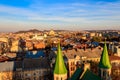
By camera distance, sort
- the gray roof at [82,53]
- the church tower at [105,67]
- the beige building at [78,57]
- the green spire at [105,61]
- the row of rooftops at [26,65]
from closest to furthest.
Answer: the church tower at [105,67] → the green spire at [105,61] → the row of rooftops at [26,65] → the beige building at [78,57] → the gray roof at [82,53]

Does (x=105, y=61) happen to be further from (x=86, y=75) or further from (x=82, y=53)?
(x=82, y=53)

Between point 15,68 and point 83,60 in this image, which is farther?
point 83,60

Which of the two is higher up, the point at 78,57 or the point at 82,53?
the point at 82,53

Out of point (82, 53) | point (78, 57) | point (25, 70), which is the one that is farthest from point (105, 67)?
point (82, 53)

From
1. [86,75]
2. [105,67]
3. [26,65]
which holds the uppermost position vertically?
[105,67]

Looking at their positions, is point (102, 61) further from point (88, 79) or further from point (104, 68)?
point (88, 79)

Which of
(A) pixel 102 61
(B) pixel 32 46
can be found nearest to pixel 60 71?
(A) pixel 102 61


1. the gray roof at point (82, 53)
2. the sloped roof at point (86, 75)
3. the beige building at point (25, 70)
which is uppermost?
the sloped roof at point (86, 75)

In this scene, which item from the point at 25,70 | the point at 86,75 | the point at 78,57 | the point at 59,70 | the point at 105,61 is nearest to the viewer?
the point at 86,75

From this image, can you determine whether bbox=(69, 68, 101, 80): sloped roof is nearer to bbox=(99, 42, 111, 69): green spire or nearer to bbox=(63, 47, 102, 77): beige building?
bbox=(99, 42, 111, 69): green spire

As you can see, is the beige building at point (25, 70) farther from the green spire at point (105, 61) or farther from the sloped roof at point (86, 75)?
the green spire at point (105, 61)

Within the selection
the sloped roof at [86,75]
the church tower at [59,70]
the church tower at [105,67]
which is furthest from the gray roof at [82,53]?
the church tower at [59,70]
